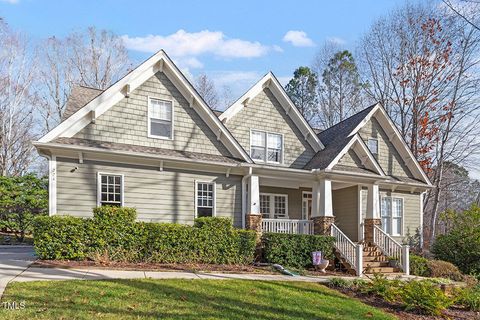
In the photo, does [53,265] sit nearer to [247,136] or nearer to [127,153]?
[127,153]

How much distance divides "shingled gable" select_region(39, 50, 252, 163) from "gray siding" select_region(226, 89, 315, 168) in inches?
61.2

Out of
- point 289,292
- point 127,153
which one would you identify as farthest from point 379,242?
point 127,153

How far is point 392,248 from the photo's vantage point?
47.8ft

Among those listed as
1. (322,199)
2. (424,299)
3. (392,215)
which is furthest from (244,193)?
(392,215)

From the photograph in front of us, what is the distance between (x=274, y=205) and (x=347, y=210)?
3485 millimetres

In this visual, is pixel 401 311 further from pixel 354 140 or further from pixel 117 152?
pixel 117 152

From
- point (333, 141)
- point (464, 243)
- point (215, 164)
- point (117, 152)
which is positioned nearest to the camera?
point (117, 152)

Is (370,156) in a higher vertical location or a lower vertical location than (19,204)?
higher

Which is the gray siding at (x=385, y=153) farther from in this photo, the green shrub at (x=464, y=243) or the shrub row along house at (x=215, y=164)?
the green shrub at (x=464, y=243)

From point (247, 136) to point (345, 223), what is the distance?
20.5ft

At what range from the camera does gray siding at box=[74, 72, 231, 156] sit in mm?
12906

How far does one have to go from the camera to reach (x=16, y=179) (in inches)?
807

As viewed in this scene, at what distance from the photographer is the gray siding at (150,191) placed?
12.0 m

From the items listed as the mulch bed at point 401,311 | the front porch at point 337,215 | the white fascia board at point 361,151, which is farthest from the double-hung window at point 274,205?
the mulch bed at point 401,311
